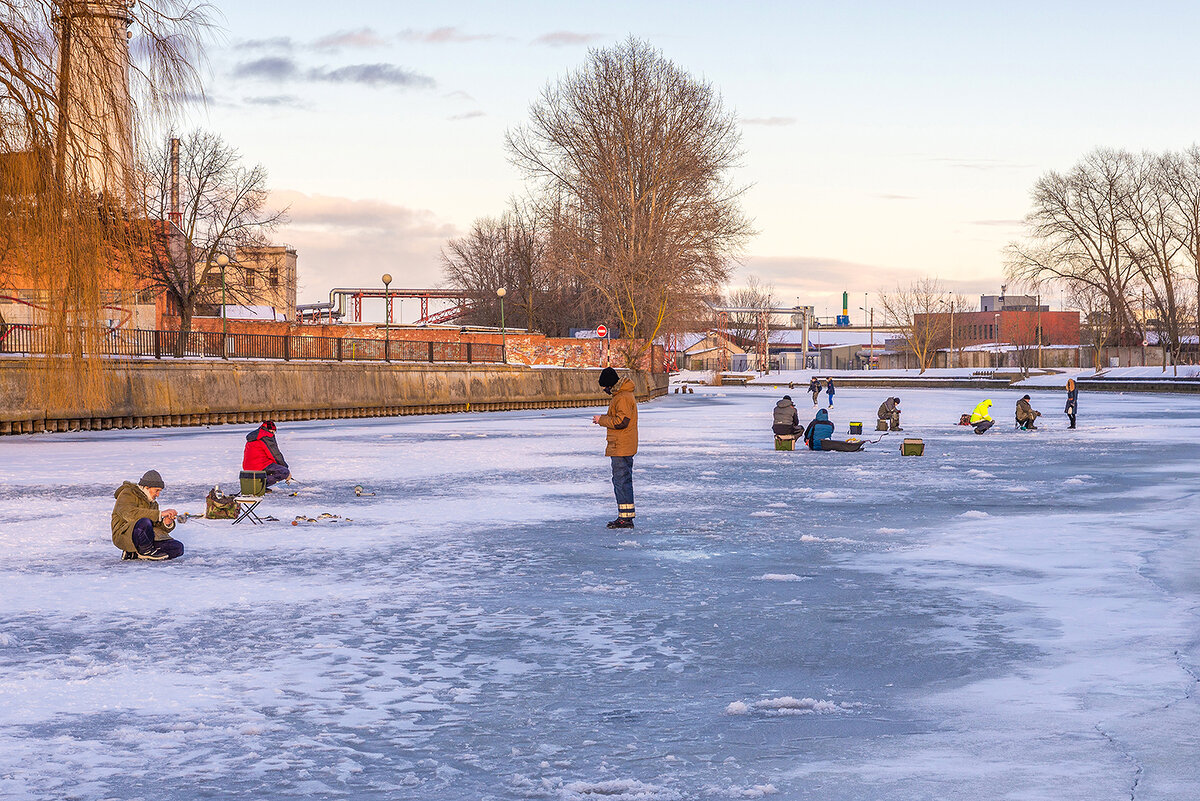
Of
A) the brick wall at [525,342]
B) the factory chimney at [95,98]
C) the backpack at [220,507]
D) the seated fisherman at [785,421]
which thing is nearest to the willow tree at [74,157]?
the factory chimney at [95,98]

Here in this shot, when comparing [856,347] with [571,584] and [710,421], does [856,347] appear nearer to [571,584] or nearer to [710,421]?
[710,421]

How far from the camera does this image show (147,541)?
34.3 feet

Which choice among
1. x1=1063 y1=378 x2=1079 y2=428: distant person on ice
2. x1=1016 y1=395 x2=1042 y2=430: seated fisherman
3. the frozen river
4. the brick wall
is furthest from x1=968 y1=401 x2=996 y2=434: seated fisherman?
the brick wall

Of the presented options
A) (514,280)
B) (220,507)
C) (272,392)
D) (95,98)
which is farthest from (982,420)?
(514,280)

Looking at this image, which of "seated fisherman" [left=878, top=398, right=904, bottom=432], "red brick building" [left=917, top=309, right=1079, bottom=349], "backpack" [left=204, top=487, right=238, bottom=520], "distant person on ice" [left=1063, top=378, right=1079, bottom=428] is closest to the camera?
"backpack" [left=204, top=487, right=238, bottom=520]

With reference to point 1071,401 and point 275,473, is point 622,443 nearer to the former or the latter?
point 275,473

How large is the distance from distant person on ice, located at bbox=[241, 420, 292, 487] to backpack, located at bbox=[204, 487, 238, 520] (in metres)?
1.18

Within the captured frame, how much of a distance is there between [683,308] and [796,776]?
4953 cm

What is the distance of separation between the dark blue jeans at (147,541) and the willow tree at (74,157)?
6335 millimetres

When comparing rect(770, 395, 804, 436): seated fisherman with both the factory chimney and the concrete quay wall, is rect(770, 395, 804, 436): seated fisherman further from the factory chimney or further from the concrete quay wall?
the factory chimney

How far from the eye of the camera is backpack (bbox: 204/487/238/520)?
13.1m

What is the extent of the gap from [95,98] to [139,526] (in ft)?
23.0

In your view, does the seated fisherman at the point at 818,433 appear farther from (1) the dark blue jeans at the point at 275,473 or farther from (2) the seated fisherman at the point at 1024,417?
(1) the dark blue jeans at the point at 275,473

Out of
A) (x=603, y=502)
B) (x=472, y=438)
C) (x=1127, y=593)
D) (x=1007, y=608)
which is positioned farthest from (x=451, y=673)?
(x=472, y=438)
